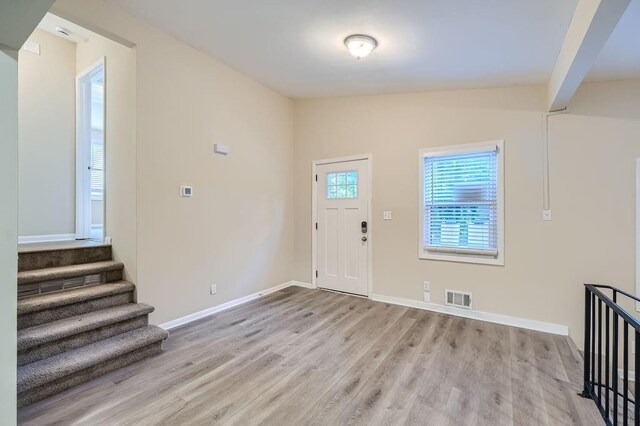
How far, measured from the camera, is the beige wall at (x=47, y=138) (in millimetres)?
3682

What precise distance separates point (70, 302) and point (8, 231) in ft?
4.49

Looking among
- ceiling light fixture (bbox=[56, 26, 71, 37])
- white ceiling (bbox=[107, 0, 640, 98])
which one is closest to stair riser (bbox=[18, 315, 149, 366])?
white ceiling (bbox=[107, 0, 640, 98])

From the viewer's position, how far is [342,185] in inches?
181

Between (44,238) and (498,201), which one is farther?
(44,238)

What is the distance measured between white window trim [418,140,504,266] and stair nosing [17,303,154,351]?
3234mm

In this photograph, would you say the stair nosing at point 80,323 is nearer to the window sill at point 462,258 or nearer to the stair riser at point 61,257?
the stair riser at point 61,257

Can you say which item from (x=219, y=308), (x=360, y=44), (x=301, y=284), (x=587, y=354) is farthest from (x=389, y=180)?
(x=219, y=308)

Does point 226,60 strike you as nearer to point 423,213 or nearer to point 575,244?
point 423,213

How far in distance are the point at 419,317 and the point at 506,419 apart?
1.73 m

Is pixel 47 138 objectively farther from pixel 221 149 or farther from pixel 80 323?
pixel 80 323

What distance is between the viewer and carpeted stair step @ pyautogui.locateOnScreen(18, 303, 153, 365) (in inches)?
85.6

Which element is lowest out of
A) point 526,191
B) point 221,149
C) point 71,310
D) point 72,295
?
point 71,310

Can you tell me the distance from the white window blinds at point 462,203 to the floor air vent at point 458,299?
1.67 ft

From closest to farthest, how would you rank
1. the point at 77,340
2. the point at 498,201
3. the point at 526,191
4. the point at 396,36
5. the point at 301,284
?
the point at 77,340 → the point at 396,36 → the point at 526,191 → the point at 498,201 → the point at 301,284
